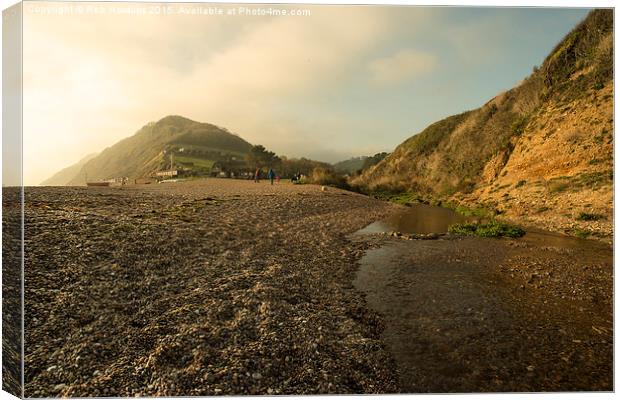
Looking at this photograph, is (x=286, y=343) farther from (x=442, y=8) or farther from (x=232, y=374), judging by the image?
(x=442, y=8)

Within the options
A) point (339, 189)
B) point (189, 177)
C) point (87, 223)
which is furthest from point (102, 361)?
point (339, 189)

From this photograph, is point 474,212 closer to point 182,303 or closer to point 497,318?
point 497,318

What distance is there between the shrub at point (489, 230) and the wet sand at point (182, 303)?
8.63 m

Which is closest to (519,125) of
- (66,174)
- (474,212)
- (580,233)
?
(474,212)

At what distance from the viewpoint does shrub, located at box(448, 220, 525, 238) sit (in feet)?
54.2

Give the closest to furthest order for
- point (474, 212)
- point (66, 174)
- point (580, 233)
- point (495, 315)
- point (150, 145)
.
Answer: point (66, 174) < point (495, 315) < point (150, 145) < point (580, 233) < point (474, 212)

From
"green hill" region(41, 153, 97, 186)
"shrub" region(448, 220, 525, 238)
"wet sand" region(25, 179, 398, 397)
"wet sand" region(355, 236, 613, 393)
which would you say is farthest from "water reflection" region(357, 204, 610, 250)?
"green hill" region(41, 153, 97, 186)

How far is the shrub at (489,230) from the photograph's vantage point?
16.5 meters

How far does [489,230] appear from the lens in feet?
55.9

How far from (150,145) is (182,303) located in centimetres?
426

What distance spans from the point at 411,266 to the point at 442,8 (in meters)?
8.63

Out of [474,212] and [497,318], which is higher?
[474,212]

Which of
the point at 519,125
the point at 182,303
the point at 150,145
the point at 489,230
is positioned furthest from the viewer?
the point at 519,125

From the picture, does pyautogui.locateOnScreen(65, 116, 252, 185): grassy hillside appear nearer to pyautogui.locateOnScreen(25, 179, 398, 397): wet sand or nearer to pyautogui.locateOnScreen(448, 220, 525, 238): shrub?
pyautogui.locateOnScreen(25, 179, 398, 397): wet sand
